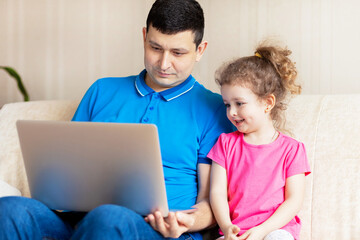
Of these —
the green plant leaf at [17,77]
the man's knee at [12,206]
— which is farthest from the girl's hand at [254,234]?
the green plant leaf at [17,77]

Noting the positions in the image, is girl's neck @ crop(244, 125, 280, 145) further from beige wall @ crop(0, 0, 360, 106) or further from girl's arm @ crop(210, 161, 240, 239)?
beige wall @ crop(0, 0, 360, 106)

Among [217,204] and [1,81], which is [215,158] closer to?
[217,204]

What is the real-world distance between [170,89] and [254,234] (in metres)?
0.58

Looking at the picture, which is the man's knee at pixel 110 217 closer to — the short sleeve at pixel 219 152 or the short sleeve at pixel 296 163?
the short sleeve at pixel 219 152

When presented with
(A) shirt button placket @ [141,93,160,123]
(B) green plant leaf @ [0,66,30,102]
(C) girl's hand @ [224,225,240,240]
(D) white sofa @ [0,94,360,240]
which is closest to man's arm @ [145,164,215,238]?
(C) girl's hand @ [224,225,240,240]

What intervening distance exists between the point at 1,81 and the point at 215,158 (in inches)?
74.9

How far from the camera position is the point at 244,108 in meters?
1.47

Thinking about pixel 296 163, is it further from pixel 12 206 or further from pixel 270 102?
pixel 12 206

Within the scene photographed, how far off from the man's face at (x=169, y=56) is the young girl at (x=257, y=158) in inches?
5.2

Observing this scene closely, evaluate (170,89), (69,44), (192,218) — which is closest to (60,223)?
(192,218)

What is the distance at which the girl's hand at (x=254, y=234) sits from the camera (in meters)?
1.33

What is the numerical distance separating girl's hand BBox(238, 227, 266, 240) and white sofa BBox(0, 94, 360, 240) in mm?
294

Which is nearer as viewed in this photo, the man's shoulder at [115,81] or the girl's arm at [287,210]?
the girl's arm at [287,210]

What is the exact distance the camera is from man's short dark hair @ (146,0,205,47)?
1.53 metres
